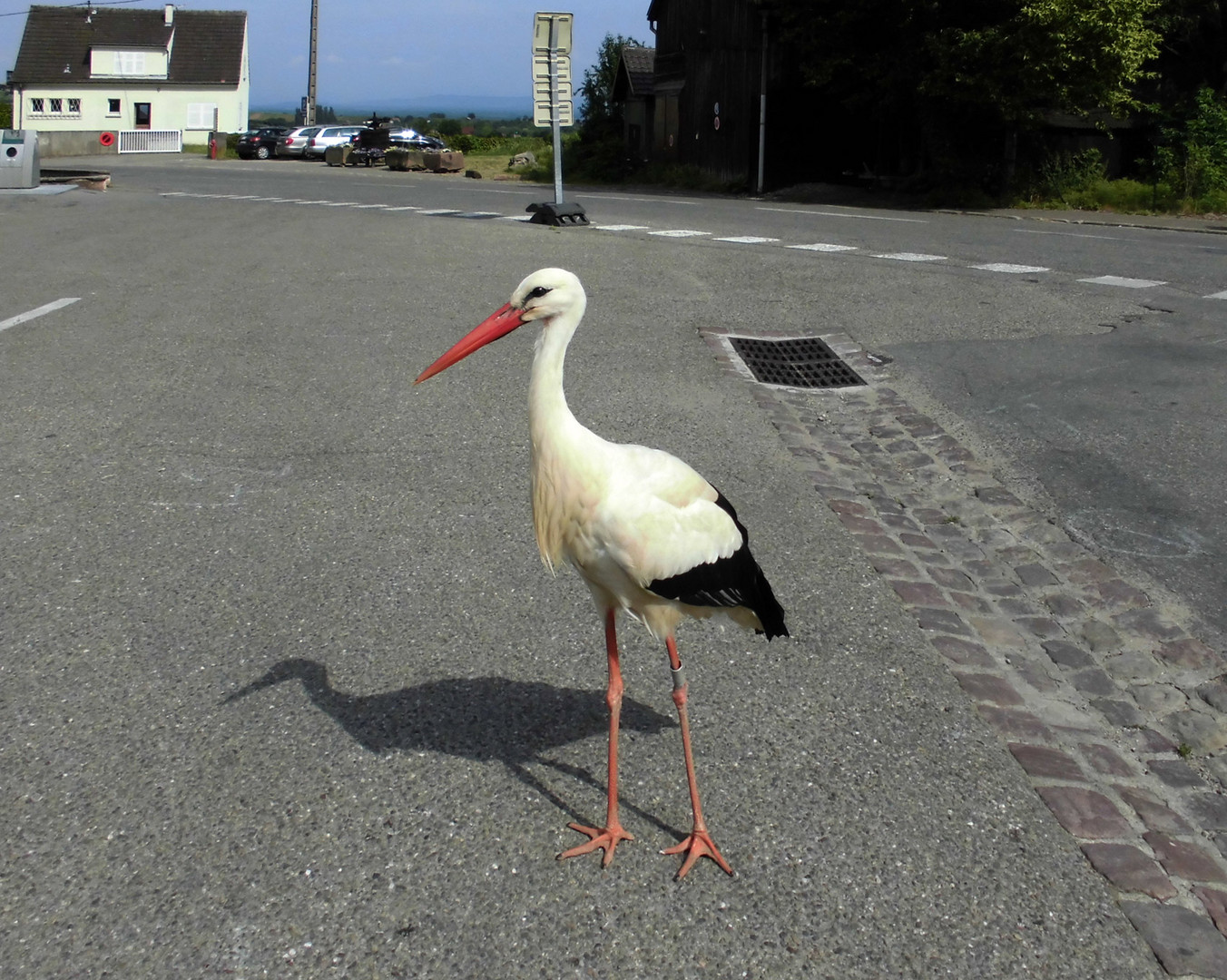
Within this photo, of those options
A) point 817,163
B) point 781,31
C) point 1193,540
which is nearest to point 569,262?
point 1193,540

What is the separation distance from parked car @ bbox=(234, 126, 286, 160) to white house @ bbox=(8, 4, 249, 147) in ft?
85.8

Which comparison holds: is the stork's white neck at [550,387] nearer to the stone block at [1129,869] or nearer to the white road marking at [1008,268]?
the stone block at [1129,869]

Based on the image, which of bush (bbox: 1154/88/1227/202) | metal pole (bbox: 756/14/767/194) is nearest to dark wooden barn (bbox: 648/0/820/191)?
metal pole (bbox: 756/14/767/194)

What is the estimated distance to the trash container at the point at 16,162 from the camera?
25.3 meters

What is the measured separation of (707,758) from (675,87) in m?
37.3

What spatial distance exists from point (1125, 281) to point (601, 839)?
12314mm

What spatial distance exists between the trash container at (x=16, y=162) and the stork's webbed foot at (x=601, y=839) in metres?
26.2

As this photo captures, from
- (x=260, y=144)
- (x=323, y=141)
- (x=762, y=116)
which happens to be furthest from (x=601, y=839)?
(x=260, y=144)

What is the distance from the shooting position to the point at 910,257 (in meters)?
15.8

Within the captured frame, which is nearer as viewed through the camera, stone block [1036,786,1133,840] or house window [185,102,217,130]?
stone block [1036,786,1133,840]

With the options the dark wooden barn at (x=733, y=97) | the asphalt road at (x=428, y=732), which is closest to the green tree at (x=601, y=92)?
the dark wooden barn at (x=733, y=97)

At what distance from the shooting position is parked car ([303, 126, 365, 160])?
5538cm

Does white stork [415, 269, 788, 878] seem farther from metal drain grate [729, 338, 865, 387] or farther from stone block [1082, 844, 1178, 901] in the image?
metal drain grate [729, 338, 865, 387]

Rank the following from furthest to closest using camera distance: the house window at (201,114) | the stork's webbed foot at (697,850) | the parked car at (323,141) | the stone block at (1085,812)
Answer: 1. the house window at (201,114)
2. the parked car at (323,141)
3. the stone block at (1085,812)
4. the stork's webbed foot at (697,850)
